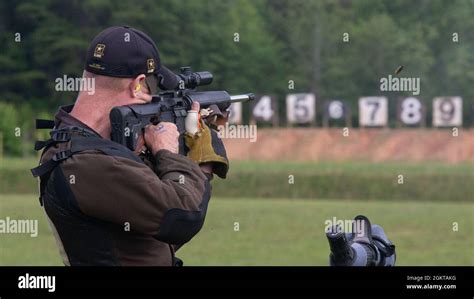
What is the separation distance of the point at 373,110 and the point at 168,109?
39040 millimetres

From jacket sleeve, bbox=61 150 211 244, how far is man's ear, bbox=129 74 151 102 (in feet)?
0.98

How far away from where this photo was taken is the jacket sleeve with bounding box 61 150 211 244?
12.5 ft

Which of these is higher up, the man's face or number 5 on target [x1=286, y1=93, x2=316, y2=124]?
number 5 on target [x1=286, y1=93, x2=316, y2=124]

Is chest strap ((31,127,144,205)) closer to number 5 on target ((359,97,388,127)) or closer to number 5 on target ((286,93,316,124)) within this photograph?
number 5 on target ((359,97,388,127))

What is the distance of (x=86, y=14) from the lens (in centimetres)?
4562

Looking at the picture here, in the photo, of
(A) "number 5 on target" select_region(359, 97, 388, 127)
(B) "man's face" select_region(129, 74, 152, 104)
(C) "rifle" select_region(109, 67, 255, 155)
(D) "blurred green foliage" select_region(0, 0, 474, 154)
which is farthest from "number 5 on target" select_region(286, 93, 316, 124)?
(B) "man's face" select_region(129, 74, 152, 104)

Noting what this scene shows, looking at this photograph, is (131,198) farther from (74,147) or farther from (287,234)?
(287,234)

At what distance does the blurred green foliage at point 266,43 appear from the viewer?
148 ft

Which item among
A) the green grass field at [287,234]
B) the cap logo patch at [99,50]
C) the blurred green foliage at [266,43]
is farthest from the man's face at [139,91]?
the blurred green foliage at [266,43]

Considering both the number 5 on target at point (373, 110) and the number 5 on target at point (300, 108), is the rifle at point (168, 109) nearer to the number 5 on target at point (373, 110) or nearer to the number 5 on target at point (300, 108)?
the number 5 on target at point (373, 110)

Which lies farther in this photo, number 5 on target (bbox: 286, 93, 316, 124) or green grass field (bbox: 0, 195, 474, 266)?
number 5 on target (bbox: 286, 93, 316, 124)

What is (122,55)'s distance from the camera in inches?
156

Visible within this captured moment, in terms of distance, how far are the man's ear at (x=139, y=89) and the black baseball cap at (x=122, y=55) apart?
21 mm
